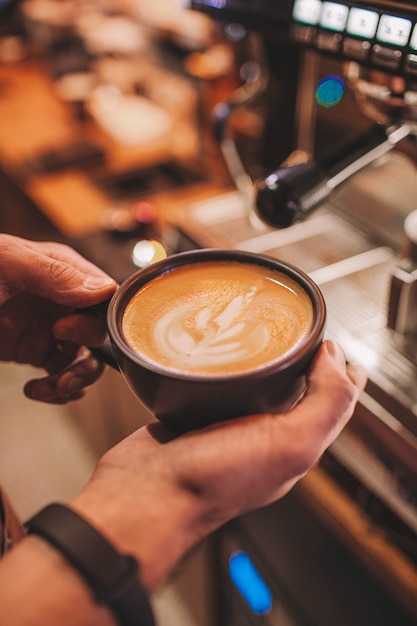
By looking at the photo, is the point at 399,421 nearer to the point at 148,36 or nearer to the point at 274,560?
the point at 274,560

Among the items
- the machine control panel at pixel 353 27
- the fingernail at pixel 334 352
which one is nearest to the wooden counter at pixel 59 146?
the machine control panel at pixel 353 27

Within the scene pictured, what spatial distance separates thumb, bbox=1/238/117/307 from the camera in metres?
0.72

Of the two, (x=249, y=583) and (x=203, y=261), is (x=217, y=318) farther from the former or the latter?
(x=249, y=583)

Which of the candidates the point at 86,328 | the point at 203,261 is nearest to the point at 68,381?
the point at 86,328

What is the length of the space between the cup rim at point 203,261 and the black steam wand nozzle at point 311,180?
5.7 inches

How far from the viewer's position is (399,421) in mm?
859

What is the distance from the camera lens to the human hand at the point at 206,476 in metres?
0.54

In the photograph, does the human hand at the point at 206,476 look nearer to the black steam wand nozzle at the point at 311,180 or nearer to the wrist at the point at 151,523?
the wrist at the point at 151,523

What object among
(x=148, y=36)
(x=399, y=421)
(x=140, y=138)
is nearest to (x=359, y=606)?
Answer: (x=399, y=421)

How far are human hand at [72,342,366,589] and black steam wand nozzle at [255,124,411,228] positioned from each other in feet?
0.96

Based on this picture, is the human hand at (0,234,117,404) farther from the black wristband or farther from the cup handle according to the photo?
the black wristband

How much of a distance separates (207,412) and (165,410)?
47 millimetres

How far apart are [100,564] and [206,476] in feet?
0.41

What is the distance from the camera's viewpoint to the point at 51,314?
0.89 metres
